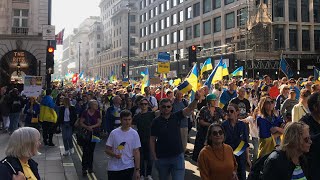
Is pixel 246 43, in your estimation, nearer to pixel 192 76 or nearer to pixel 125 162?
pixel 192 76

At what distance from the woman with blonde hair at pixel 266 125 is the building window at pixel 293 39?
1494 inches

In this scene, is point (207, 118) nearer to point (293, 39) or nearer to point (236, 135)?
point (236, 135)

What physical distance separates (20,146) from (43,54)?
109 feet

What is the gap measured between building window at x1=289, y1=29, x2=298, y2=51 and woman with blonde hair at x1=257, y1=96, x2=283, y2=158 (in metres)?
38.0

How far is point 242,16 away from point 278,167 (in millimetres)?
41838

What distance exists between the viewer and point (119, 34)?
99.6 meters

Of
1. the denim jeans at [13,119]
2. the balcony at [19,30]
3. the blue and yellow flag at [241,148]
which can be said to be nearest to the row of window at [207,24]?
the balcony at [19,30]

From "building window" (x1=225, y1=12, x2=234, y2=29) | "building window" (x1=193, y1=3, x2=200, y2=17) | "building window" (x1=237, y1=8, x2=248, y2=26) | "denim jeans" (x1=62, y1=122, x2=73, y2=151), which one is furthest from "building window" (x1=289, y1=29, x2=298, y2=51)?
"denim jeans" (x1=62, y1=122, x2=73, y2=151)

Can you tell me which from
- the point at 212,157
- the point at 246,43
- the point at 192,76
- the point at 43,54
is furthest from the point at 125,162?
the point at 246,43

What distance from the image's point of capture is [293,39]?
41906 mm

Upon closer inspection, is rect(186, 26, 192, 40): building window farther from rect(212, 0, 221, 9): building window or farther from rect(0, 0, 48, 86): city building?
rect(0, 0, 48, 86): city building

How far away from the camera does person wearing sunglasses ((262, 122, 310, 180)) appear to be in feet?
9.84

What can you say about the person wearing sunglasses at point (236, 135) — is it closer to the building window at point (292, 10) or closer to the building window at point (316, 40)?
the building window at point (292, 10)

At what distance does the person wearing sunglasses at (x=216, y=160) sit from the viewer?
14.0 feet
